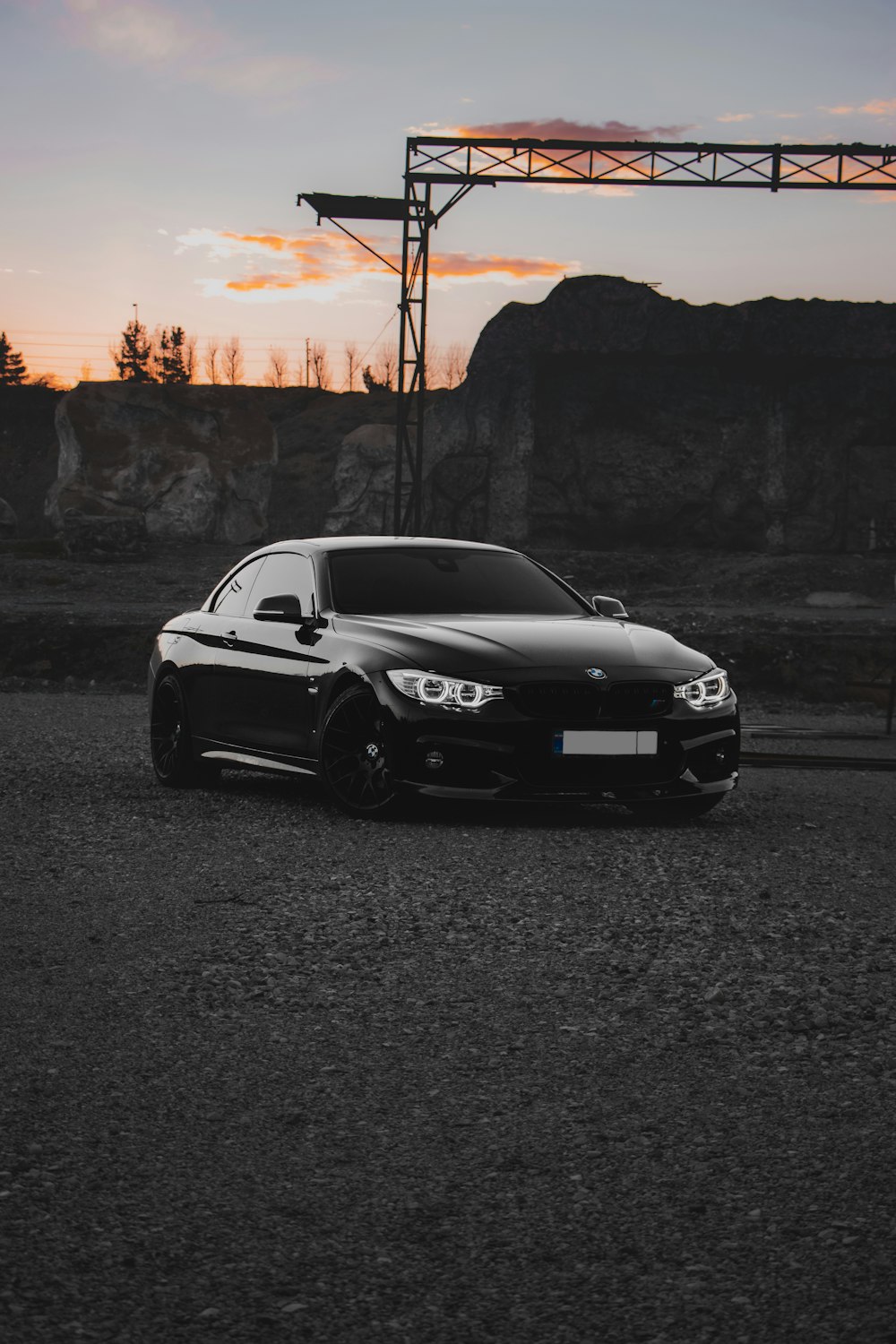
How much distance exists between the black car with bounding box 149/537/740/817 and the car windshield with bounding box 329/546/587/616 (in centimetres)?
1

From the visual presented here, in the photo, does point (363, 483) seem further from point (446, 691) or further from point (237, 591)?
point (446, 691)

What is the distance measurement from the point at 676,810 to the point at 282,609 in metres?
2.46

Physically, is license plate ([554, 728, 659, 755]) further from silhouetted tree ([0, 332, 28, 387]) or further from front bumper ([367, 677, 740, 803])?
silhouetted tree ([0, 332, 28, 387])

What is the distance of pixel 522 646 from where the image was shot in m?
8.38

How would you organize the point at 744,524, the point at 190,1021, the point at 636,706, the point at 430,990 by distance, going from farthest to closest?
the point at 744,524
the point at 636,706
the point at 430,990
the point at 190,1021

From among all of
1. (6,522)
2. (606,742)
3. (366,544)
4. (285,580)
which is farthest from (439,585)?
(6,522)

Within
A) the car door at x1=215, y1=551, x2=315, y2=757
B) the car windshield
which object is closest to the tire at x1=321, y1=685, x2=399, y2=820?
the car door at x1=215, y1=551, x2=315, y2=757

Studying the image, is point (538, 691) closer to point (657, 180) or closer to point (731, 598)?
point (657, 180)

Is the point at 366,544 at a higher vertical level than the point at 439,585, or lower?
higher

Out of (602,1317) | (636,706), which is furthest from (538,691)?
(602,1317)

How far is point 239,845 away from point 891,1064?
162 inches

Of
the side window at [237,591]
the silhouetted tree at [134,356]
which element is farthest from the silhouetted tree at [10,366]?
the side window at [237,591]

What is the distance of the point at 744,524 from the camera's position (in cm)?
4647

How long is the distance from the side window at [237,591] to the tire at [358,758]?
1708 millimetres
